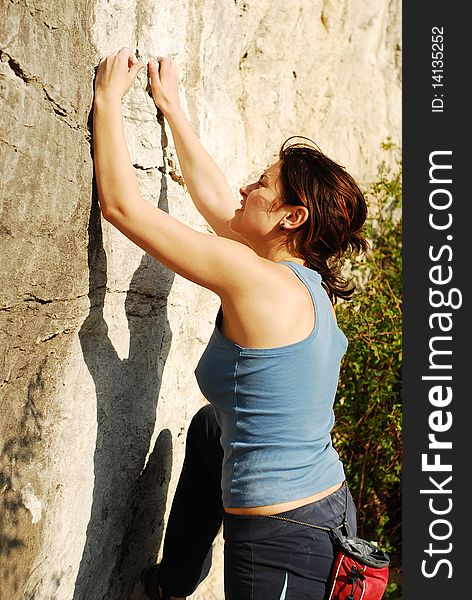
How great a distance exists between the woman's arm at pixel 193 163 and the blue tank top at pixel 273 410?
712 mm

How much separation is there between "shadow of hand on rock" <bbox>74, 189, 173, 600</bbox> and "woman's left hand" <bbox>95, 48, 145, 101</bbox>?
0.35m

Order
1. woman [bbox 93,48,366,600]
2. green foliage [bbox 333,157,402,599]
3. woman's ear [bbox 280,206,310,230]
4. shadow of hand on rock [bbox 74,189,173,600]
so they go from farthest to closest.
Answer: green foliage [bbox 333,157,402,599] → shadow of hand on rock [bbox 74,189,173,600] → woman's ear [bbox 280,206,310,230] → woman [bbox 93,48,366,600]

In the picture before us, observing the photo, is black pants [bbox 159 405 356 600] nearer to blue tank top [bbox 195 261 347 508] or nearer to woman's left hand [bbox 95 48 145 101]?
blue tank top [bbox 195 261 347 508]

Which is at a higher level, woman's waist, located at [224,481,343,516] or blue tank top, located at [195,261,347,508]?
blue tank top, located at [195,261,347,508]

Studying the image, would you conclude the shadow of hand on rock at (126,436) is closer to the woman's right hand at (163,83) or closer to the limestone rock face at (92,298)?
the limestone rock face at (92,298)

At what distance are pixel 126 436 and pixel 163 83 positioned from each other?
132 cm

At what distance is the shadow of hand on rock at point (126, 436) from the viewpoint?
273 cm

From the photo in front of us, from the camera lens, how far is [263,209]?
8.60 ft

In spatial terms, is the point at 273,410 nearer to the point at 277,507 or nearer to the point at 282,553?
the point at 277,507

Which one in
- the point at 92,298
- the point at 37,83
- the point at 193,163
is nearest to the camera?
the point at 37,83

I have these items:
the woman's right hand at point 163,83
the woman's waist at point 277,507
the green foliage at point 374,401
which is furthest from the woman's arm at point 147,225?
the green foliage at point 374,401

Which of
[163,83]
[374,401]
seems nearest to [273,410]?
[163,83]

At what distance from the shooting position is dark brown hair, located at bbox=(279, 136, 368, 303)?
2.57m

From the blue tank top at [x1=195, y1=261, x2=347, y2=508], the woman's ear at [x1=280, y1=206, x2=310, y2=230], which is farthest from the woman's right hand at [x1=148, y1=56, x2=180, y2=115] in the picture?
the blue tank top at [x1=195, y1=261, x2=347, y2=508]
